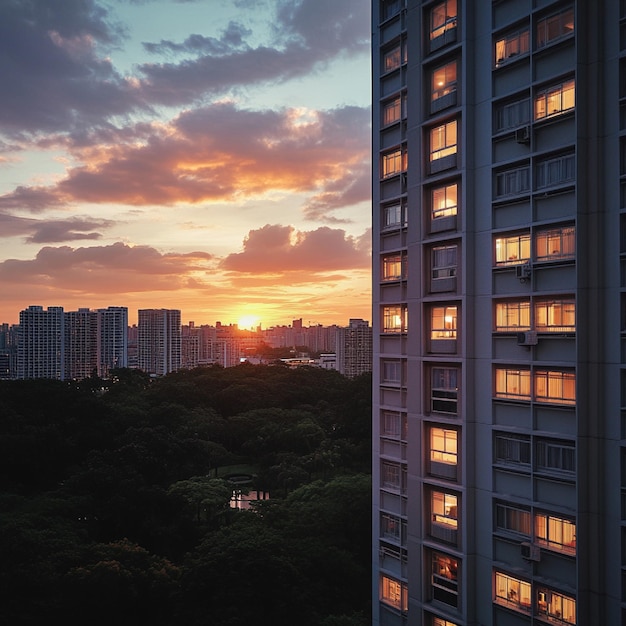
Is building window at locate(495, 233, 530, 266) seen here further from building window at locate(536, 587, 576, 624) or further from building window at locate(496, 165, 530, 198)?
building window at locate(536, 587, 576, 624)

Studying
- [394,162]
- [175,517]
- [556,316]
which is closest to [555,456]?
[556,316]

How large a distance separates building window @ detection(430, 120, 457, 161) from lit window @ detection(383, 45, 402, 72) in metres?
1.62

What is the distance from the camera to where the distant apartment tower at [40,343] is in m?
70.4

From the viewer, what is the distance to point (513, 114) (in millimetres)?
8664

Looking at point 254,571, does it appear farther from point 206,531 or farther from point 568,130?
point 568,130

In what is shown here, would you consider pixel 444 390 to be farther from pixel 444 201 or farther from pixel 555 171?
pixel 555 171

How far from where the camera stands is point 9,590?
1314cm

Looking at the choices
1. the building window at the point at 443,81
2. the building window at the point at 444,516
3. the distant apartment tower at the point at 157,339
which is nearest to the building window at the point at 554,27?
the building window at the point at 443,81

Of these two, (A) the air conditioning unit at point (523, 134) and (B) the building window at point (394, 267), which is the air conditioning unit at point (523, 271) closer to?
(A) the air conditioning unit at point (523, 134)

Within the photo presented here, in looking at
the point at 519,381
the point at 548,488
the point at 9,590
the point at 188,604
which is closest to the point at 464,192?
the point at 519,381

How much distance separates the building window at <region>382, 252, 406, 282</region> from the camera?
1034cm

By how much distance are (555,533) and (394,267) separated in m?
4.90

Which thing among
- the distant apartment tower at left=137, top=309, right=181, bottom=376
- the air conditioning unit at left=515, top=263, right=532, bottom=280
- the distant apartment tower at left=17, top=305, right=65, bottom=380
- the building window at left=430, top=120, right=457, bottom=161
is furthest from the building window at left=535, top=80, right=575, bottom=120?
the distant apartment tower at left=137, top=309, right=181, bottom=376

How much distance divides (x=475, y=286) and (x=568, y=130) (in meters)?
2.49
